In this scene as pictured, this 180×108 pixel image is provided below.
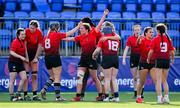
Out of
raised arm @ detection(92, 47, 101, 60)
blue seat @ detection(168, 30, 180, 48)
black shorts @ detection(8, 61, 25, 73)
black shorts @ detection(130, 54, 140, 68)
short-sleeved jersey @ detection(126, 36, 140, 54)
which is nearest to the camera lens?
raised arm @ detection(92, 47, 101, 60)

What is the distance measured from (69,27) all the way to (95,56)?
630cm

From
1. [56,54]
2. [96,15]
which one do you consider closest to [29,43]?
[56,54]

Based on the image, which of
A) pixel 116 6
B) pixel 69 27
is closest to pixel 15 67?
pixel 69 27

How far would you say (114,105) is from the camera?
14.2m

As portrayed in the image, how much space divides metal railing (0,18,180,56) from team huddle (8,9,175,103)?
4.68 metres

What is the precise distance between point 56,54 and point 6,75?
5.13 m

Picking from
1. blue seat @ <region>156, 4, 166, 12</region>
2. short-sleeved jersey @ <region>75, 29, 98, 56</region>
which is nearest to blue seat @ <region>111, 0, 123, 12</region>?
blue seat @ <region>156, 4, 166, 12</region>

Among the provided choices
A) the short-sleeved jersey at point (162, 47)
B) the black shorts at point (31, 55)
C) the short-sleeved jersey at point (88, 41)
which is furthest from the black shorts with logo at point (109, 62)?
the black shorts at point (31, 55)

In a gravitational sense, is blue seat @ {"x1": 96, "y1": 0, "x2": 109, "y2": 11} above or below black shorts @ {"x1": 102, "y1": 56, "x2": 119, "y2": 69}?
above

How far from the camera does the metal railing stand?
21531 mm

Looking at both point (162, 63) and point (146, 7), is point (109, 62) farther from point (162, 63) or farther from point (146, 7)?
point (146, 7)

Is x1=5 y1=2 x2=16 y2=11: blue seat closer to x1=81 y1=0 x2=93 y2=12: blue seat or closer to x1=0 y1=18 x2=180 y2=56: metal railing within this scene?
x1=81 y1=0 x2=93 y2=12: blue seat

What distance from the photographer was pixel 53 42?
1614 cm

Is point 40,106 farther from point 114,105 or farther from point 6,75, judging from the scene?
point 6,75
